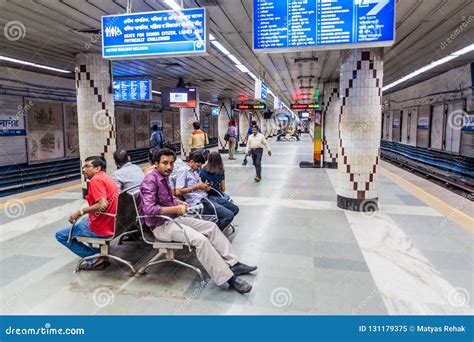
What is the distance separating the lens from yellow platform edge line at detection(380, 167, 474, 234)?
5.20 metres

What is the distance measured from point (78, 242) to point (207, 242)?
4.85 ft

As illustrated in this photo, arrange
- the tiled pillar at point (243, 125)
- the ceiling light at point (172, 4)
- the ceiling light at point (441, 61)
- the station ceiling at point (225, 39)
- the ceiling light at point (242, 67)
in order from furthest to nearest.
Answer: the tiled pillar at point (243, 125), the ceiling light at point (242, 67), the ceiling light at point (441, 61), the station ceiling at point (225, 39), the ceiling light at point (172, 4)

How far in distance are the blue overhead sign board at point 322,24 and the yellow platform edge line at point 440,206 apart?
301 centimetres

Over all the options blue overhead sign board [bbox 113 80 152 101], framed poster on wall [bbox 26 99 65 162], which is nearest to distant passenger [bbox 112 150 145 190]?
blue overhead sign board [bbox 113 80 152 101]

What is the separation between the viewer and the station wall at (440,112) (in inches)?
448

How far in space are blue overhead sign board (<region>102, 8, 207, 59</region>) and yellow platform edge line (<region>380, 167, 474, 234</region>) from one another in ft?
14.7

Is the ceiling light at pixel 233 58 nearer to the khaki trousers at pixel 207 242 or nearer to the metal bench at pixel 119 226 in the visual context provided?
the metal bench at pixel 119 226

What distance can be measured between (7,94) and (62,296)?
9105mm

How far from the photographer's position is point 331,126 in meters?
11.8

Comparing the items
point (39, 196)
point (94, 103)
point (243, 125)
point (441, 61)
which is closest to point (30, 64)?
point (94, 103)

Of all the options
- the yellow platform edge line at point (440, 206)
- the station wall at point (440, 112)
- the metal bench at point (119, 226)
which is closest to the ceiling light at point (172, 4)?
the metal bench at point (119, 226)

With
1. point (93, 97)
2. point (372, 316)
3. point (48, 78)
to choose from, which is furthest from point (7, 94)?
point (372, 316)

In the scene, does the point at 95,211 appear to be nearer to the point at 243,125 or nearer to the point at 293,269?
the point at 293,269
